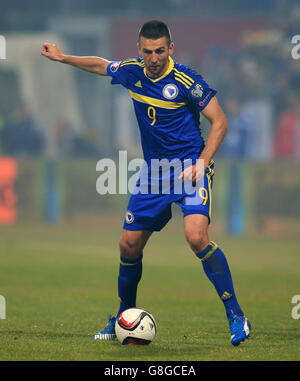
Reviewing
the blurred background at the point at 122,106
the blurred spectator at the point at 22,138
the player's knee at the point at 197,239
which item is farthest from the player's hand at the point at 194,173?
the blurred spectator at the point at 22,138

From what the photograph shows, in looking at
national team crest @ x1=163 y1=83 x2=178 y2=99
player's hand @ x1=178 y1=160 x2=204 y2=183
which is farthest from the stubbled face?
player's hand @ x1=178 y1=160 x2=204 y2=183

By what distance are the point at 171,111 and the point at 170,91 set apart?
0.52ft

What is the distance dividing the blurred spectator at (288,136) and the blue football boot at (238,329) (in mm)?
12974

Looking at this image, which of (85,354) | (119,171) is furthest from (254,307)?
(119,171)

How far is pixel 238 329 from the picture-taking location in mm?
6922

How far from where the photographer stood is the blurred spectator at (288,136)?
779 inches

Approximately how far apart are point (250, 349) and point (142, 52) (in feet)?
7.95

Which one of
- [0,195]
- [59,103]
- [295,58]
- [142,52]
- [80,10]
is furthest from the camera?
[80,10]

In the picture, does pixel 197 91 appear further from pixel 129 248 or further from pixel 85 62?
pixel 129 248

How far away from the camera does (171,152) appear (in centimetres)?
737

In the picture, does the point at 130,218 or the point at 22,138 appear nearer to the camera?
the point at 130,218

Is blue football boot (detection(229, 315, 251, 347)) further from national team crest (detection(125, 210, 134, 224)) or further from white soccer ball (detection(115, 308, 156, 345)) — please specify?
national team crest (detection(125, 210, 134, 224))

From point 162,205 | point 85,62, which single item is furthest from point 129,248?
point 85,62
